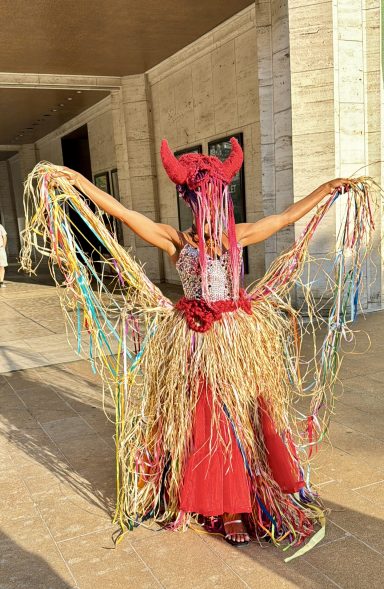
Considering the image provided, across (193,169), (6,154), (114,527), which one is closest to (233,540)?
(114,527)

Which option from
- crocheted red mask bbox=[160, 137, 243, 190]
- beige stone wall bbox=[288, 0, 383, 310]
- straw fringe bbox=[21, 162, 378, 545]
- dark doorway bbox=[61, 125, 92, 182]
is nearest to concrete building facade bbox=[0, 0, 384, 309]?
beige stone wall bbox=[288, 0, 383, 310]

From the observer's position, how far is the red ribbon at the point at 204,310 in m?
2.57

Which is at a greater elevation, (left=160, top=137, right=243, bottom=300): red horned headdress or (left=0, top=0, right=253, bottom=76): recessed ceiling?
(left=0, top=0, right=253, bottom=76): recessed ceiling

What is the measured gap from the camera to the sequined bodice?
102 inches

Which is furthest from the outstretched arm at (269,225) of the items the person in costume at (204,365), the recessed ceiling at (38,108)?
the recessed ceiling at (38,108)

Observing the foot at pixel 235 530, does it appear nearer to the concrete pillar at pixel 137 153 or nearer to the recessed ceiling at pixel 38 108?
the concrete pillar at pixel 137 153

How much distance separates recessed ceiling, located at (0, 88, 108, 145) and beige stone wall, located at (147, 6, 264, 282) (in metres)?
2.69

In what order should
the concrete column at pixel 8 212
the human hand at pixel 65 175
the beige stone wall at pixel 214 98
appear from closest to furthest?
the human hand at pixel 65 175
the beige stone wall at pixel 214 98
the concrete column at pixel 8 212

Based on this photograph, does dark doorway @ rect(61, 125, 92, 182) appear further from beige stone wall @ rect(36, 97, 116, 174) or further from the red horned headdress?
the red horned headdress

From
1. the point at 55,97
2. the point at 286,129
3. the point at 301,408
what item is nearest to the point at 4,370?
the point at 301,408

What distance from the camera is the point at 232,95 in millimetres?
9375

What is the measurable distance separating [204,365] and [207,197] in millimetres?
759

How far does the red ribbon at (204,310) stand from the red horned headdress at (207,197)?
2.0 inches

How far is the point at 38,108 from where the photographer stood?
599 inches
